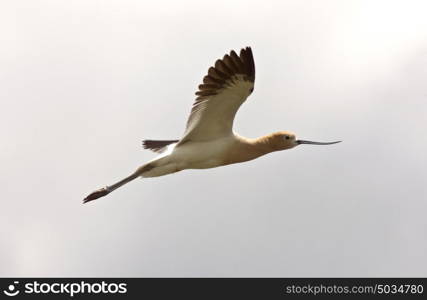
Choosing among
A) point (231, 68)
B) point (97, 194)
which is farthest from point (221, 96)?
point (97, 194)

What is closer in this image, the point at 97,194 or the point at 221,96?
the point at 221,96

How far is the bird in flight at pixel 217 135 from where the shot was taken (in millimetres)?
26234

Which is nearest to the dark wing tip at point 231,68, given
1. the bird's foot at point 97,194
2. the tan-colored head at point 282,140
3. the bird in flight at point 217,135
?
the bird in flight at point 217,135

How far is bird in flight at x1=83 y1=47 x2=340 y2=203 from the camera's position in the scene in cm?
2623

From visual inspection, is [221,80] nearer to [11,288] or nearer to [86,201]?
[86,201]

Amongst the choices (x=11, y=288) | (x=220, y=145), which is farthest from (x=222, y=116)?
(x=11, y=288)

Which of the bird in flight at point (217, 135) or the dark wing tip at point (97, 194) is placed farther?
the dark wing tip at point (97, 194)

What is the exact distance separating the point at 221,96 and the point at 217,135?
0.87 m

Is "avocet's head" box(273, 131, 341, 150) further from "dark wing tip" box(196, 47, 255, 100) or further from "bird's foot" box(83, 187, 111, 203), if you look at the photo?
"bird's foot" box(83, 187, 111, 203)

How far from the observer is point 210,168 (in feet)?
88.8

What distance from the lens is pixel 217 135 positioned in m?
27.0

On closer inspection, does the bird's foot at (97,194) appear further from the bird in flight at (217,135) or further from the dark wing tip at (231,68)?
the dark wing tip at (231,68)

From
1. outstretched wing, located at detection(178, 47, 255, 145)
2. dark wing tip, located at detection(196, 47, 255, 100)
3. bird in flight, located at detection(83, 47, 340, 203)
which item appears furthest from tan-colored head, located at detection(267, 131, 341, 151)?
dark wing tip, located at detection(196, 47, 255, 100)

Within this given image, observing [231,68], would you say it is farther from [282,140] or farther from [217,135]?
[282,140]
